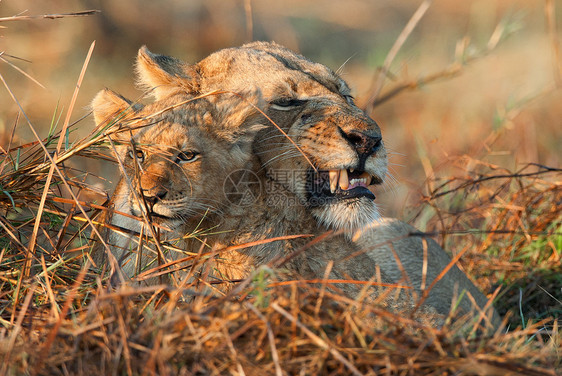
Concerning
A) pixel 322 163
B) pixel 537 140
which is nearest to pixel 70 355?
pixel 322 163

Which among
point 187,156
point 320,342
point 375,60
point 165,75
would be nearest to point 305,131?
point 187,156

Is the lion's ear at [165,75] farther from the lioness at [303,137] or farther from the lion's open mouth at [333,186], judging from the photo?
the lion's open mouth at [333,186]

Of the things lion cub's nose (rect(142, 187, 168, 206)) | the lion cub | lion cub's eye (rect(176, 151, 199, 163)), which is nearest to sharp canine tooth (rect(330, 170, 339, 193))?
the lion cub

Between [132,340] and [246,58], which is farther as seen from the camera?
[246,58]

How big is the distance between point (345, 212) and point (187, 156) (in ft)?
2.62

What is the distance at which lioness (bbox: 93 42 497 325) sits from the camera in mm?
3203

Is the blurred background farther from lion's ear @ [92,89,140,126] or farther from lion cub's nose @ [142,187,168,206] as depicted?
lion cub's nose @ [142,187,168,206]

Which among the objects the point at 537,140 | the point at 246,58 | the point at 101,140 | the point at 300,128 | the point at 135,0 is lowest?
the point at 101,140

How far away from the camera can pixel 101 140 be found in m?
2.93

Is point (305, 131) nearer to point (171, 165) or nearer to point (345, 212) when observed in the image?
point (345, 212)

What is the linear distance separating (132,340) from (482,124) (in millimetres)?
7289

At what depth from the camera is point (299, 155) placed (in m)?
3.27

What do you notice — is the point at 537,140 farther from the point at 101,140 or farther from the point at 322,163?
the point at 101,140

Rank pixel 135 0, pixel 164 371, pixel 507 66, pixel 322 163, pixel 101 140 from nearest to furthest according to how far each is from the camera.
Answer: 1. pixel 164 371
2. pixel 101 140
3. pixel 322 163
4. pixel 135 0
5. pixel 507 66
